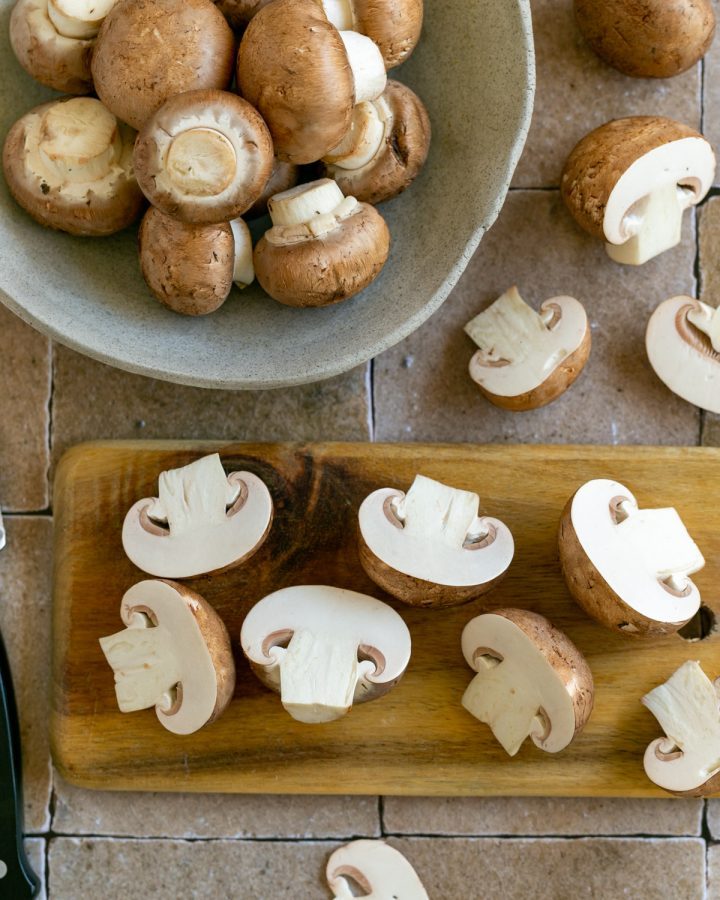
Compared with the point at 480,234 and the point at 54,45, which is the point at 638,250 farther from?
the point at 54,45

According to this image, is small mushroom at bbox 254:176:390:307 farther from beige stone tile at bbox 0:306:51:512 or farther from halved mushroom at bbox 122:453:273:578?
beige stone tile at bbox 0:306:51:512

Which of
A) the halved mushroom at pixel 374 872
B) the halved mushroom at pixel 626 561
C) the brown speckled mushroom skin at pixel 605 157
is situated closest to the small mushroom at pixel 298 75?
the brown speckled mushroom skin at pixel 605 157

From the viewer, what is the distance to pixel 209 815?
142 cm

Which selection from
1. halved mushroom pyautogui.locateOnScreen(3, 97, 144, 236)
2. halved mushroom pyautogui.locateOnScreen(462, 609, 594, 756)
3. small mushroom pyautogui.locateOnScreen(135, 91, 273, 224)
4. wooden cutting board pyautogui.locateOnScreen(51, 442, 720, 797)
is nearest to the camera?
small mushroom pyautogui.locateOnScreen(135, 91, 273, 224)

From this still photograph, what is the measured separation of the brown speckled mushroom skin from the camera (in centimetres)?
131

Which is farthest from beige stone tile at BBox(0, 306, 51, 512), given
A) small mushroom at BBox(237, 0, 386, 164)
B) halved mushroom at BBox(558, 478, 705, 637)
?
halved mushroom at BBox(558, 478, 705, 637)

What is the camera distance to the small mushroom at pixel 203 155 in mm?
1011

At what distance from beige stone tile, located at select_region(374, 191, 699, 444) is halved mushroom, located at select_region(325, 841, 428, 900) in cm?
64

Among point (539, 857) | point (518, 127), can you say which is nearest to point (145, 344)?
point (518, 127)

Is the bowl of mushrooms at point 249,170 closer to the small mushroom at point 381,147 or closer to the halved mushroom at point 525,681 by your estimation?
the small mushroom at point 381,147

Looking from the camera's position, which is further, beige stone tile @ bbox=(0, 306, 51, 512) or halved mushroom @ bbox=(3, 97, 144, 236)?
beige stone tile @ bbox=(0, 306, 51, 512)

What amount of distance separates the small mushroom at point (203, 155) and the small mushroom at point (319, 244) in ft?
0.30

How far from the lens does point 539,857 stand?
141 cm

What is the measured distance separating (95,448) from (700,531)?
93 centimetres
